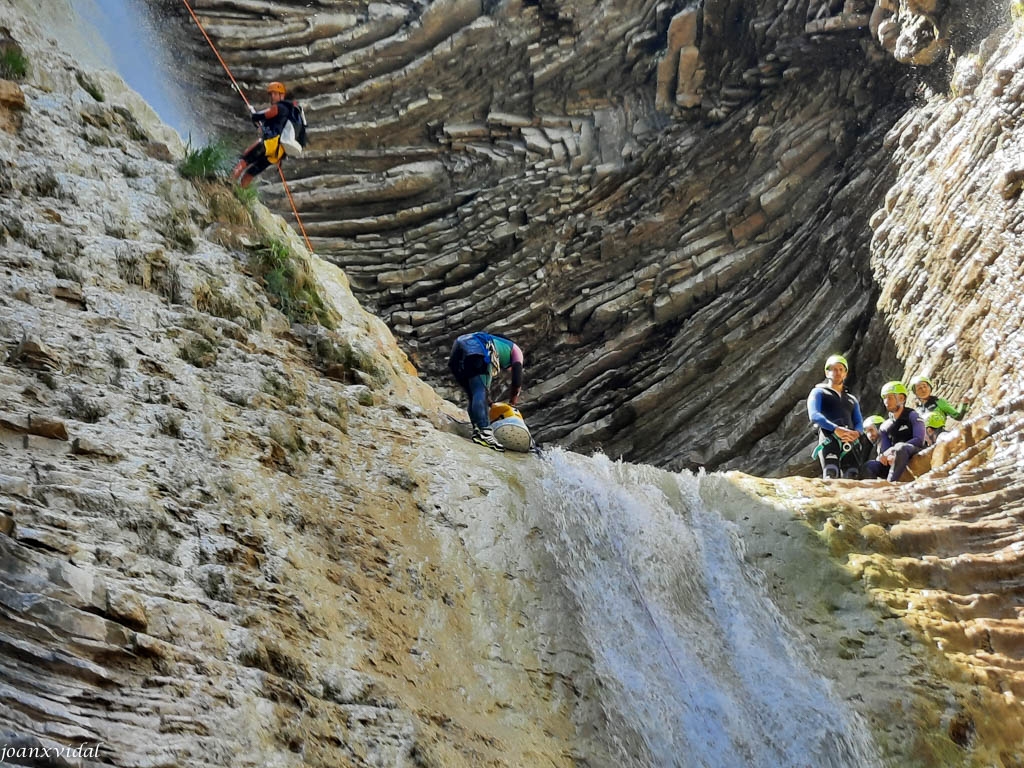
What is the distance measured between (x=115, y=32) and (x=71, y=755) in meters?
10.7

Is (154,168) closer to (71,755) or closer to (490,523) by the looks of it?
(490,523)

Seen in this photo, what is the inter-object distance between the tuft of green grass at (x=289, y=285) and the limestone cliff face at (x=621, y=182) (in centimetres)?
657

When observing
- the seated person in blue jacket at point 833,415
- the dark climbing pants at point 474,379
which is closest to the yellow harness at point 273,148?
the dark climbing pants at point 474,379

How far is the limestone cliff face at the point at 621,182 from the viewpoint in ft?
43.7

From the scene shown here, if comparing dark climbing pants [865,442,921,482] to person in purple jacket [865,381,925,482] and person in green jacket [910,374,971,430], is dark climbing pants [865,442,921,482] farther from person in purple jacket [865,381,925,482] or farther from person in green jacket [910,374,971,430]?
person in green jacket [910,374,971,430]

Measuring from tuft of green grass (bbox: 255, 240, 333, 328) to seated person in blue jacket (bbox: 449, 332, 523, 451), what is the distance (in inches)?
51.0

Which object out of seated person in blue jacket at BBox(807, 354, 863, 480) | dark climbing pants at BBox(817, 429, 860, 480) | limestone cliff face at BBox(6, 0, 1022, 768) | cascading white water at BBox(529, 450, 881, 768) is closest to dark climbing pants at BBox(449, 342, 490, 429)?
limestone cliff face at BBox(6, 0, 1022, 768)

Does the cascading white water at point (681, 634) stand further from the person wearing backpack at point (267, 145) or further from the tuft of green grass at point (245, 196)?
the person wearing backpack at point (267, 145)

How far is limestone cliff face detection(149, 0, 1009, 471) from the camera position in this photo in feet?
43.7

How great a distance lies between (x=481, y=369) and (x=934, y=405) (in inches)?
178

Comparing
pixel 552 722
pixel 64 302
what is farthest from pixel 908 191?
pixel 64 302

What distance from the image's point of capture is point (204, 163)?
8.12m

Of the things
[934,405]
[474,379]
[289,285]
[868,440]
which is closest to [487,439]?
[474,379]

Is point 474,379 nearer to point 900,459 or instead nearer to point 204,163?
point 204,163
